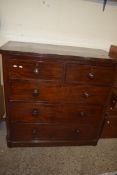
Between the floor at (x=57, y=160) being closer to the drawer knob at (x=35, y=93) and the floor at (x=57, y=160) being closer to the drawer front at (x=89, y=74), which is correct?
the drawer knob at (x=35, y=93)

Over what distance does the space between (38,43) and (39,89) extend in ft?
1.88

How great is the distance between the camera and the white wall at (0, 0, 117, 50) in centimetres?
146

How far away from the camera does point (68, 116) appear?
4.85 ft

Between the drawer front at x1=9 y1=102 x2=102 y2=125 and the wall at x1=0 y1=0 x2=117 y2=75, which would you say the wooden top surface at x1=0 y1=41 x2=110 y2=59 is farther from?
the drawer front at x1=9 y1=102 x2=102 y2=125

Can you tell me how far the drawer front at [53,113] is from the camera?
1368 mm

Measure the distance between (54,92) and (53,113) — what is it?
0.80 ft

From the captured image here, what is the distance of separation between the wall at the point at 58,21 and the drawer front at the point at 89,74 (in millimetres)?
526

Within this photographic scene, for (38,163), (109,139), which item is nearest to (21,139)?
(38,163)

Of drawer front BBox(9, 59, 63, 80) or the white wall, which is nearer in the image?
drawer front BBox(9, 59, 63, 80)

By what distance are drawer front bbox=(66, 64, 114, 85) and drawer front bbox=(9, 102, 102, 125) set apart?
0.29 meters

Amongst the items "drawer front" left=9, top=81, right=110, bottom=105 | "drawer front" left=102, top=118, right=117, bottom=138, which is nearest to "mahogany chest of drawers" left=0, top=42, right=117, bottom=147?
"drawer front" left=9, top=81, right=110, bottom=105

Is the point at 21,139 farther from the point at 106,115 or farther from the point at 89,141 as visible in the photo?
the point at 106,115

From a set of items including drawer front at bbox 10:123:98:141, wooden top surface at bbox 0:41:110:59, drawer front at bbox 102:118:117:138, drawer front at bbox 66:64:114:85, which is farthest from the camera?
drawer front at bbox 102:118:117:138

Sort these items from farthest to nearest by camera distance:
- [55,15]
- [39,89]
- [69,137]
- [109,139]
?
[109,139]
[69,137]
[55,15]
[39,89]
